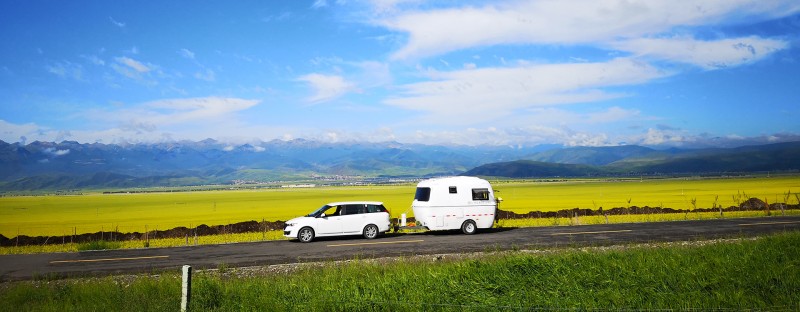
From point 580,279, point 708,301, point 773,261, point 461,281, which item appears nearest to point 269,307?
point 461,281

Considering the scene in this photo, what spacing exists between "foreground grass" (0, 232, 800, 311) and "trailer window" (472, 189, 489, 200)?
1222 cm

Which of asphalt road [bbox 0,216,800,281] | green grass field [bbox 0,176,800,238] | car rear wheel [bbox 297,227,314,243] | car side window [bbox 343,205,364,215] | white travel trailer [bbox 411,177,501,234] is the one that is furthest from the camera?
green grass field [bbox 0,176,800,238]

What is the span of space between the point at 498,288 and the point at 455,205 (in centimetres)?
1568

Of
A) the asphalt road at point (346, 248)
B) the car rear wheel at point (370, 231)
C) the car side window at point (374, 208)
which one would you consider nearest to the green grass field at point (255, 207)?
the asphalt road at point (346, 248)

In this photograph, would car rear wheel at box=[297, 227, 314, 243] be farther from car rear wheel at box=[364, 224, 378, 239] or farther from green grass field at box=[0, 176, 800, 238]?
green grass field at box=[0, 176, 800, 238]

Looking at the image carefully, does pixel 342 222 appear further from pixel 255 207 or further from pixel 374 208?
pixel 255 207

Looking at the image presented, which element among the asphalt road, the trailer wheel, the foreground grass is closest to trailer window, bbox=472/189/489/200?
the trailer wheel

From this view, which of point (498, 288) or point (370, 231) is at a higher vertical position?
point (370, 231)

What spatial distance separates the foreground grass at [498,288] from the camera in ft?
35.1

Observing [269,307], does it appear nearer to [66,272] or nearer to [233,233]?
[66,272]

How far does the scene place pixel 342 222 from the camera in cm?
2645

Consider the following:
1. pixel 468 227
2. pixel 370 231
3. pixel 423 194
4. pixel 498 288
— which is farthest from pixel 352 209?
pixel 498 288

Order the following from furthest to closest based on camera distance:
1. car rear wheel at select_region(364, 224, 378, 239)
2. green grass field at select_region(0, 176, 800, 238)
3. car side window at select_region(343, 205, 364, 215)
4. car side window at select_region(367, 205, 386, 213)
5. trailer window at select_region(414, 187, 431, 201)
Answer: green grass field at select_region(0, 176, 800, 238)
trailer window at select_region(414, 187, 431, 201)
car side window at select_region(367, 205, 386, 213)
car rear wheel at select_region(364, 224, 378, 239)
car side window at select_region(343, 205, 364, 215)

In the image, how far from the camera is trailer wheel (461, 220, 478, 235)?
2811cm
